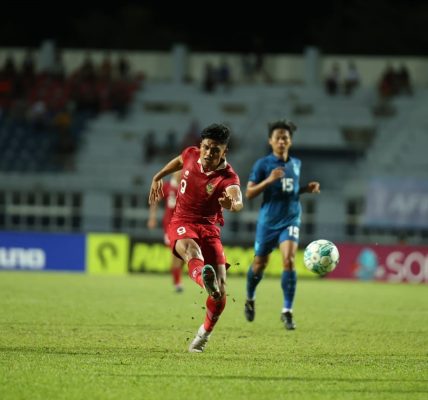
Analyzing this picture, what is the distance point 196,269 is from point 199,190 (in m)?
0.91

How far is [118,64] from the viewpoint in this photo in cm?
4053

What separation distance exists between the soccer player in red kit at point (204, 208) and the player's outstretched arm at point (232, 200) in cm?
1

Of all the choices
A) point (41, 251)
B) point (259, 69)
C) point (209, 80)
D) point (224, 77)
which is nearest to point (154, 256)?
point (41, 251)

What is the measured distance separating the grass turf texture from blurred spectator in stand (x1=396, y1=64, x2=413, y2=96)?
66.5ft

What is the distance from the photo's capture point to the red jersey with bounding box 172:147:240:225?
10.2 m

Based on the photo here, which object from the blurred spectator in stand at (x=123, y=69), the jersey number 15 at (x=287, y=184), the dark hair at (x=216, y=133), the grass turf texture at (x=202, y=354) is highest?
the blurred spectator in stand at (x=123, y=69)

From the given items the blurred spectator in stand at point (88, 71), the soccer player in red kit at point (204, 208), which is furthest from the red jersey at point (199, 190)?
the blurred spectator in stand at point (88, 71)

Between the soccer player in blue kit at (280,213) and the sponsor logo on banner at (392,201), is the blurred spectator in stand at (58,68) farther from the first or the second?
the soccer player in blue kit at (280,213)

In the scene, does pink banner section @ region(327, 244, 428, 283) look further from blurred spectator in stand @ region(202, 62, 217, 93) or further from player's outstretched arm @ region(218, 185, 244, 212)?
player's outstretched arm @ region(218, 185, 244, 212)

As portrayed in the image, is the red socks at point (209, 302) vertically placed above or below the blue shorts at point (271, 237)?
below

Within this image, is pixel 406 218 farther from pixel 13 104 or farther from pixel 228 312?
pixel 228 312

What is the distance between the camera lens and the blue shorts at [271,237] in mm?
13133

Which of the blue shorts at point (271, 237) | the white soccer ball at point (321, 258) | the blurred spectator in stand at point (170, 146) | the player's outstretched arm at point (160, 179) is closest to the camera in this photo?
the player's outstretched arm at point (160, 179)

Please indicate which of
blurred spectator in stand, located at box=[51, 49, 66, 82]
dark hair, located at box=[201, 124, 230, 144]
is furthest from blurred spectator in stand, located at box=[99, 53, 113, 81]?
dark hair, located at box=[201, 124, 230, 144]
